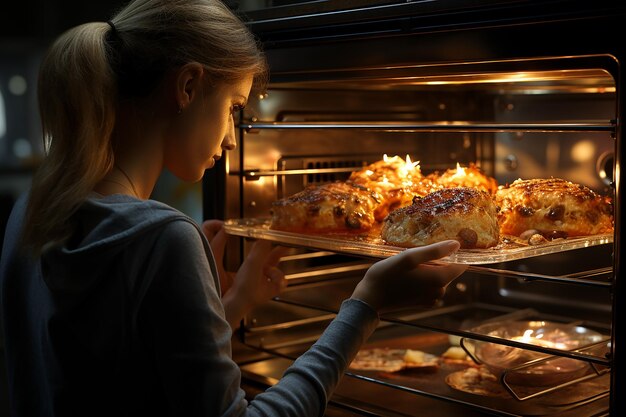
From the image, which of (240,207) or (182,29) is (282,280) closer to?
(240,207)

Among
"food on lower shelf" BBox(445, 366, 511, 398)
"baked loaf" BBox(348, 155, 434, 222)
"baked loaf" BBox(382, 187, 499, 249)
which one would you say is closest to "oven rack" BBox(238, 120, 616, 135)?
"baked loaf" BBox(382, 187, 499, 249)

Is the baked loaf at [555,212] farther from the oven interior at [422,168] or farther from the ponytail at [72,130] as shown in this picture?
the ponytail at [72,130]

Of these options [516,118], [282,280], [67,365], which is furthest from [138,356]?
[516,118]

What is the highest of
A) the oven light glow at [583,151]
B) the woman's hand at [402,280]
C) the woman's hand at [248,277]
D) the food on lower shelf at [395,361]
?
the oven light glow at [583,151]

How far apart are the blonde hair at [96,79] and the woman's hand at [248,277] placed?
22.1 inches

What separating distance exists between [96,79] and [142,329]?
0.35 m

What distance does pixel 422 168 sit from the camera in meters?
2.13

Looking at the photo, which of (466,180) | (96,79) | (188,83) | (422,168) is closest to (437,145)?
(422,168)

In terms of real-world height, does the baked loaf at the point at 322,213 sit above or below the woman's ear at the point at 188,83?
below

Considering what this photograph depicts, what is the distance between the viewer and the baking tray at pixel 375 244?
4.41 feet

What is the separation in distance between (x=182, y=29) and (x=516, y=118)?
1.12 metres

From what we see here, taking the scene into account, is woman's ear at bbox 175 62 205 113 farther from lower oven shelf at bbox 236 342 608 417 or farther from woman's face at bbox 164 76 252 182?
lower oven shelf at bbox 236 342 608 417

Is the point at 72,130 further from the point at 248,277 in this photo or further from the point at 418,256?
the point at 248,277

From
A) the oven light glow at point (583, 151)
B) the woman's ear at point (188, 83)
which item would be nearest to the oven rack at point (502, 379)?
the oven light glow at point (583, 151)
